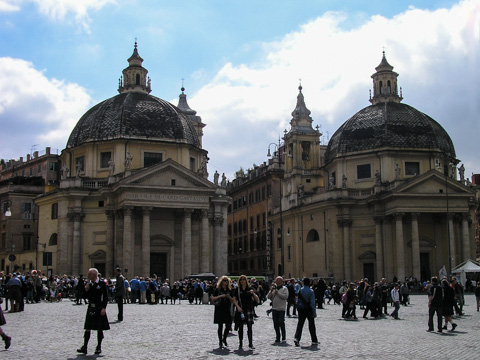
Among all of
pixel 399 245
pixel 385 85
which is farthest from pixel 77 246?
pixel 385 85

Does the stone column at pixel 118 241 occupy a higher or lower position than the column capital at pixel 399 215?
lower

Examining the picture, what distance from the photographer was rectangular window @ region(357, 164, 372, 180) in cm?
6906

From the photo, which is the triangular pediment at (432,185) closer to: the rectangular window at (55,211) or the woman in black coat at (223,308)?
the rectangular window at (55,211)

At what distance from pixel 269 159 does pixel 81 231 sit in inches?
1588

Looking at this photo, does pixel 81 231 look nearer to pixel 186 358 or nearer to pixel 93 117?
pixel 93 117

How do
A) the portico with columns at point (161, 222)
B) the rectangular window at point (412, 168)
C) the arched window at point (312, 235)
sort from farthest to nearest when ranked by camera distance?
1. the arched window at point (312, 235)
2. the rectangular window at point (412, 168)
3. the portico with columns at point (161, 222)

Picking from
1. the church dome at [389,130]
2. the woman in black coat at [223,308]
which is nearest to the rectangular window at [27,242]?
the church dome at [389,130]

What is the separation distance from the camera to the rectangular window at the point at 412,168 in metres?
68.6

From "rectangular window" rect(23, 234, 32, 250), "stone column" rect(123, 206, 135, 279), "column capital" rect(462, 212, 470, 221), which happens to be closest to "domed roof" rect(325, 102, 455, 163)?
"column capital" rect(462, 212, 470, 221)

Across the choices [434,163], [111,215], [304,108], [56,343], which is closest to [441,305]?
[56,343]

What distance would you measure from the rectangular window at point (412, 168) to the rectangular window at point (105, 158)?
30.3 m

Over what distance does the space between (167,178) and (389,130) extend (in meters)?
26.1

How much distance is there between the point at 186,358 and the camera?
14734 millimetres

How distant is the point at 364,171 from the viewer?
228 ft
